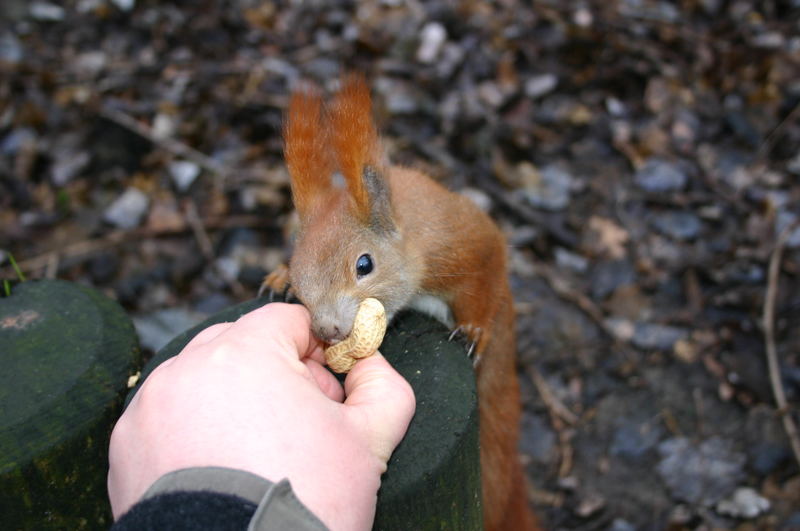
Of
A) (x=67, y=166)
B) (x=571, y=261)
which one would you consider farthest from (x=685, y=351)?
(x=67, y=166)

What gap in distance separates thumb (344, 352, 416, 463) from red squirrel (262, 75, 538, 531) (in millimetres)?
292

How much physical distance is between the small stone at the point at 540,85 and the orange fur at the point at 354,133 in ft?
8.52

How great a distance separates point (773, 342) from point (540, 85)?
2154 millimetres

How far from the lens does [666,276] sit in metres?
3.71

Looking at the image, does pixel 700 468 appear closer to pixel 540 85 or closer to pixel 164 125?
pixel 540 85

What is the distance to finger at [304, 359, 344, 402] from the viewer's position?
1692mm

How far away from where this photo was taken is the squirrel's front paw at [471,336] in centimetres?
227

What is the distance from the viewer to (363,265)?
219cm

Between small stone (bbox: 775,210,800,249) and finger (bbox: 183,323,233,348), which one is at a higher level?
finger (bbox: 183,323,233,348)

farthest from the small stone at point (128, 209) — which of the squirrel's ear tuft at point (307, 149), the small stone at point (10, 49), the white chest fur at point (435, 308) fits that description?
the white chest fur at point (435, 308)

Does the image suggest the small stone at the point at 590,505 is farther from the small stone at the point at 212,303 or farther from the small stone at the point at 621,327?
the small stone at the point at 212,303

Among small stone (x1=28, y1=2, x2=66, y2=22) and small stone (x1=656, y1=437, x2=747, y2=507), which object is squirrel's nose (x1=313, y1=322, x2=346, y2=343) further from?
small stone (x1=28, y1=2, x2=66, y2=22)

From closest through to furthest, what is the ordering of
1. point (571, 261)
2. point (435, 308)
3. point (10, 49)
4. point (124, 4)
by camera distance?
1. point (435, 308)
2. point (571, 261)
3. point (10, 49)
4. point (124, 4)

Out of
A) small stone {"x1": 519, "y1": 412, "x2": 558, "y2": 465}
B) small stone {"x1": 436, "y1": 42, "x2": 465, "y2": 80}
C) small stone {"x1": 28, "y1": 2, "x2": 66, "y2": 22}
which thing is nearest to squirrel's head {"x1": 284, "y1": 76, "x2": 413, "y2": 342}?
small stone {"x1": 519, "y1": 412, "x2": 558, "y2": 465}
